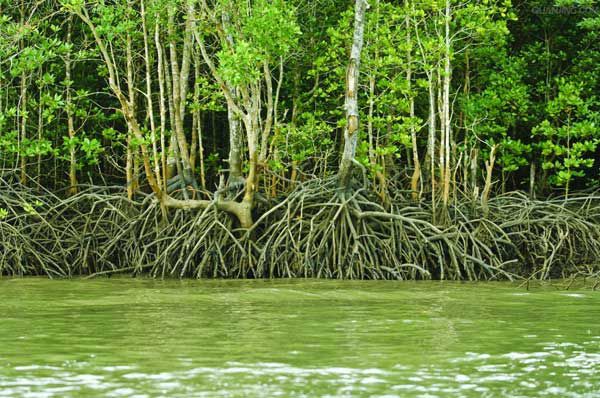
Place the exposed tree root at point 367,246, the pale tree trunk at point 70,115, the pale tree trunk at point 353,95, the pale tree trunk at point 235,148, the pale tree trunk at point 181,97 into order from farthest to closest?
the pale tree trunk at point 70,115 < the pale tree trunk at point 181,97 < the pale tree trunk at point 235,148 < the pale tree trunk at point 353,95 < the exposed tree root at point 367,246

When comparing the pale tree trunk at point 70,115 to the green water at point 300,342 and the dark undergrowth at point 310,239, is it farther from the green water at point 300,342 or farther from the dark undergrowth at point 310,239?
the green water at point 300,342

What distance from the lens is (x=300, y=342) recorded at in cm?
804

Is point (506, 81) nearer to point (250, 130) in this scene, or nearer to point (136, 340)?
point (250, 130)

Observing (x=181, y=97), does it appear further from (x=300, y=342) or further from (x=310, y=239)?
(x=300, y=342)

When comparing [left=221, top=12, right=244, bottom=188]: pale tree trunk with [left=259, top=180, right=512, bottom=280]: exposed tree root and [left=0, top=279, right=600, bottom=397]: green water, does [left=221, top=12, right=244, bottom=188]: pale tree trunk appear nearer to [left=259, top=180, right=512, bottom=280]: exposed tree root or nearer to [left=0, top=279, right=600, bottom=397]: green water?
[left=259, top=180, right=512, bottom=280]: exposed tree root

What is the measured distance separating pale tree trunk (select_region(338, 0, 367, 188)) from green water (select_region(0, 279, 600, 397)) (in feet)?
7.40

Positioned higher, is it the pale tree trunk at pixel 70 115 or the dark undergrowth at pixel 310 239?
the pale tree trunk at pixel 70 115

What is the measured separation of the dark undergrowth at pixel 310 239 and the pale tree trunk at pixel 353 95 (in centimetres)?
29

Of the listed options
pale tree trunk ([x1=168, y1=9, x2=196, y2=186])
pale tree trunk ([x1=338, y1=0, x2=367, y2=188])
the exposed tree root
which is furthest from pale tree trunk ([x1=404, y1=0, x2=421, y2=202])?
pale tree trunk ([x1=168, y1=9, x2=196, y2=186])

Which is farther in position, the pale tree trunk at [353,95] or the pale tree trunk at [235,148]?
the pale tree trunk at [235,148]

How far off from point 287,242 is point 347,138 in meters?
1.48

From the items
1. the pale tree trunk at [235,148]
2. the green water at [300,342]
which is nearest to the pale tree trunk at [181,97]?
the pale tree trunk at [235,148]

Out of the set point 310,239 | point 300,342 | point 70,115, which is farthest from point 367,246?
point 300,342

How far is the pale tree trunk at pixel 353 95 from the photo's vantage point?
45.5ft
